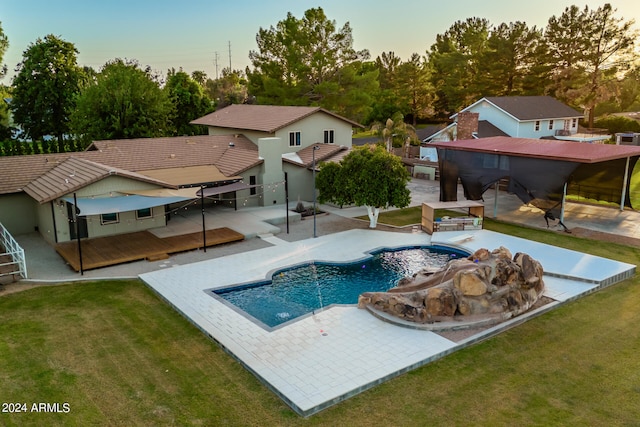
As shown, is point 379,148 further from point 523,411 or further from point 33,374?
point 33,374

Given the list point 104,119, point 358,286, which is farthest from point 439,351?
point 104,119

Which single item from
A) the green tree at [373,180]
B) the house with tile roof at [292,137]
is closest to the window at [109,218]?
the house with tile roof at [292,137]

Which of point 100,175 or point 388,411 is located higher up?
point 100,175

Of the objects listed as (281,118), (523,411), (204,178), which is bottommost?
(523,411)

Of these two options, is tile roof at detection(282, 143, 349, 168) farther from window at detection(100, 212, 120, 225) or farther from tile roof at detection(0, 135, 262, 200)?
window at detection(100, 212, 120, 225)

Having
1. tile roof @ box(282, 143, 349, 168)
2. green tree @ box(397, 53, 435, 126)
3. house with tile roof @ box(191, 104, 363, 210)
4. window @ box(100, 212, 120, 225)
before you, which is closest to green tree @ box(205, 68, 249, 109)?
green tree @ box(397, 53, 435, 126)

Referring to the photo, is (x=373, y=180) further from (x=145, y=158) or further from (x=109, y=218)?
(x=145, y=158)
